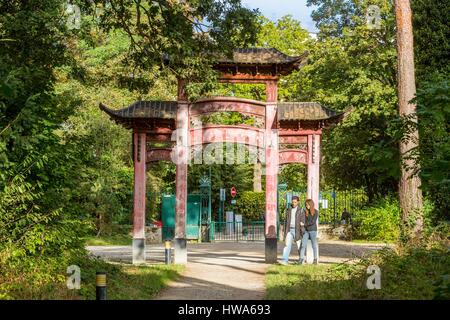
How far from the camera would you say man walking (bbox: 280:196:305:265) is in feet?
63.5

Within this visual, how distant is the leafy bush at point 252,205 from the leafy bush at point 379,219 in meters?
12.8

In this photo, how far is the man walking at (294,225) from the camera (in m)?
19.3

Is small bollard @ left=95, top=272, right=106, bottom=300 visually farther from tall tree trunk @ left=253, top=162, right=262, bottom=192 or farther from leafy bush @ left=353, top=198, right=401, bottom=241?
tall tree trunk @ left=253, top=162, right=262, bottom=192

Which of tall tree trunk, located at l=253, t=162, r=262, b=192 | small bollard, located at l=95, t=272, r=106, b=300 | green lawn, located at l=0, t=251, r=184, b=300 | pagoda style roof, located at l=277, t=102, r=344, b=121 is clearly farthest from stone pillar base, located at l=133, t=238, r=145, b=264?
tall tree trunk, located at l=253, t=162, r=262, b=192

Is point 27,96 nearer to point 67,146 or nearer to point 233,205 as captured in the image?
point 67,146

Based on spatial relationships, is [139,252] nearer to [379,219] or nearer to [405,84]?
[405,84]

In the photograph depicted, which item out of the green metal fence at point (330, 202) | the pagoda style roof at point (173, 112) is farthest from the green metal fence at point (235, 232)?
the pagoda style roof at point (173, 112)

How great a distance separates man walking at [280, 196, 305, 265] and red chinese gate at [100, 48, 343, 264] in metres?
0.42

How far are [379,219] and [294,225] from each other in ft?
44.0

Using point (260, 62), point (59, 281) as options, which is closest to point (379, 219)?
point (260, 62)

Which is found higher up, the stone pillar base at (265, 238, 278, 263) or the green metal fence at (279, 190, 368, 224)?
the green metal fence at (279, 190, 368, 224)

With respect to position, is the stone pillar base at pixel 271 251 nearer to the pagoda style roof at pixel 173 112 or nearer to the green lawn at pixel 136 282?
the green lawn at pixel 136 282
